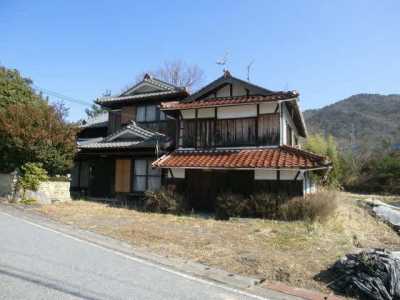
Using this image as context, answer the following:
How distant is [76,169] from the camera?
1991 centimetres

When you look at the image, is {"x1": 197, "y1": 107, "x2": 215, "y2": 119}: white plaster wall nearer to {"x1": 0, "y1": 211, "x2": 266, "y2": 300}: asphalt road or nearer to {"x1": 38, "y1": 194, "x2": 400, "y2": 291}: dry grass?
{"x1": 38, "y1": 194, "x2": 400, "y2": 291}: dry grass

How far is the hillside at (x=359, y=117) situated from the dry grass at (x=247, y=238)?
3593cm

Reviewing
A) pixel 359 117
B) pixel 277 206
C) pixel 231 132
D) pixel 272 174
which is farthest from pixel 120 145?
pixel 359 117

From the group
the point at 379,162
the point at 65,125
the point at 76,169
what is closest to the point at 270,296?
the point at 65,125

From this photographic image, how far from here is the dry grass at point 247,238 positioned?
6838 mm

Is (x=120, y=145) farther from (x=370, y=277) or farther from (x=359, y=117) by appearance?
(x=359, y=117)

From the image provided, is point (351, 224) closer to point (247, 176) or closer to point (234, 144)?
point (247, 176)

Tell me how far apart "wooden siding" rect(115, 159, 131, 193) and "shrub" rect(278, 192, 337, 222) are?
8649 millimetres

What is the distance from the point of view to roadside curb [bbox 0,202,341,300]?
17.9ft

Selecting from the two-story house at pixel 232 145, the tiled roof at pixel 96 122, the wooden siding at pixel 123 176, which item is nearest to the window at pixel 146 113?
the two-story house at pixel 232 145

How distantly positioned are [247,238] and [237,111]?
7275 mm

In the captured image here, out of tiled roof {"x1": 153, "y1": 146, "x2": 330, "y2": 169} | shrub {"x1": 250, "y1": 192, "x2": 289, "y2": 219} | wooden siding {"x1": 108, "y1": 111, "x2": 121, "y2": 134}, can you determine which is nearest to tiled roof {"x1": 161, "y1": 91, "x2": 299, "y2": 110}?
tiled roof {"x1": 153, "y1": 146, "x2": 330, "y2": 169}

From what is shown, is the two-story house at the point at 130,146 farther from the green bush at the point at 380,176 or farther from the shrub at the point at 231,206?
the green bush at the point at 380,176

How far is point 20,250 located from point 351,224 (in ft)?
39.6
